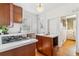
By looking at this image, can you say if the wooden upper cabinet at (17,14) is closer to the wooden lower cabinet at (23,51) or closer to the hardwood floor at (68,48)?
the wooden lower cabinet at (23,51)

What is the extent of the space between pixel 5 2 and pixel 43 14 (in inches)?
25.7

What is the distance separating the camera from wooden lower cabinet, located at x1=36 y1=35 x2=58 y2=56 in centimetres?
158

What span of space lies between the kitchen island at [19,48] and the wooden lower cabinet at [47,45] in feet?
0.29

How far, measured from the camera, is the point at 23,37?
160cm

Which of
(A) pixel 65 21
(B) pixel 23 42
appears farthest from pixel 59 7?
(B) pixel 23 42

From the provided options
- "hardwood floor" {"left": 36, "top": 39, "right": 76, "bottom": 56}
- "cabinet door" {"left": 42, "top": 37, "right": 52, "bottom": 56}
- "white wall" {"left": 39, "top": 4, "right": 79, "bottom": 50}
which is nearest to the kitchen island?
"cabinet door" {"left": 42, "top": 37, "right": 52, "bottom": 56}

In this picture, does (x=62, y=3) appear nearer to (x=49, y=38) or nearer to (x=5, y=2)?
(x=49, y=38)

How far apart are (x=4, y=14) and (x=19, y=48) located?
61 cm

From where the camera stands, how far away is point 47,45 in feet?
5.32

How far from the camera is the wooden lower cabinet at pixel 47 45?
1.58 metres

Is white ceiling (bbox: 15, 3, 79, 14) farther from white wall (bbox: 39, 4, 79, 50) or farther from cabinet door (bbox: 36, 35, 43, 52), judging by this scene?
cabinet door (bbox: 36, 35, 43, 52)

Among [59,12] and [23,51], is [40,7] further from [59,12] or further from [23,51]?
[23,51]

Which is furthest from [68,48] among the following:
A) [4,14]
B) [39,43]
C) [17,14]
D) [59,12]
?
[4,14]

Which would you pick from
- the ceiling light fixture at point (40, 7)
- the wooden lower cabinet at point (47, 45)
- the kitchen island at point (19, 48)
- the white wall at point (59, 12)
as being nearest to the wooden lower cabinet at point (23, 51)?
the kitchen island at point (19, 48)
